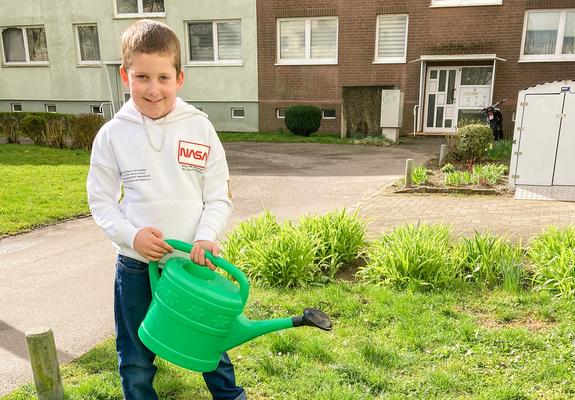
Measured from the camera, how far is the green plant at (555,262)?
3652 mm

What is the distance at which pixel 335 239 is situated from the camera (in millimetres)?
4496

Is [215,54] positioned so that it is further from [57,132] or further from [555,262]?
[555,262]

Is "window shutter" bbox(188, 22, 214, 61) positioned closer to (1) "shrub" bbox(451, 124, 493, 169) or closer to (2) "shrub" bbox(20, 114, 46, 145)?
(2) "shrub" bbox(20, 114, 46, 145)

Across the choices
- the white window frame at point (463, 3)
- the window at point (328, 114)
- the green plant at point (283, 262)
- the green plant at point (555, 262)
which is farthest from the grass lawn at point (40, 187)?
the white window frame at point (463, 3)

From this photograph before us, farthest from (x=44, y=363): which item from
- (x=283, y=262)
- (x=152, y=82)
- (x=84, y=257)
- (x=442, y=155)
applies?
(x=442, y=155)

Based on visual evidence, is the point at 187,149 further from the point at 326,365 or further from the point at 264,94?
the point at 264,94

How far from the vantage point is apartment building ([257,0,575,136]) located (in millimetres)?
15750

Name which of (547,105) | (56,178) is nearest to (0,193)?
(56,178)

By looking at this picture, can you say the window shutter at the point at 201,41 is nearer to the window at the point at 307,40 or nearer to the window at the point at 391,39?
the window at the point at 307,40

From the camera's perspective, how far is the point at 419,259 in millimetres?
3949

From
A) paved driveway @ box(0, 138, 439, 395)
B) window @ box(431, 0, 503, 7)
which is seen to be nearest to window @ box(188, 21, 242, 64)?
window @ box(431, 0, 503, 7)

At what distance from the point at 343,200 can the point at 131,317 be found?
585 cm

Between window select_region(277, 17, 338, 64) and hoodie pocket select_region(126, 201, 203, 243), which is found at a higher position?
window select_region(277, 17, 338, 64)

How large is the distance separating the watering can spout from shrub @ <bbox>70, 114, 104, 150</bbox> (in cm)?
1151
